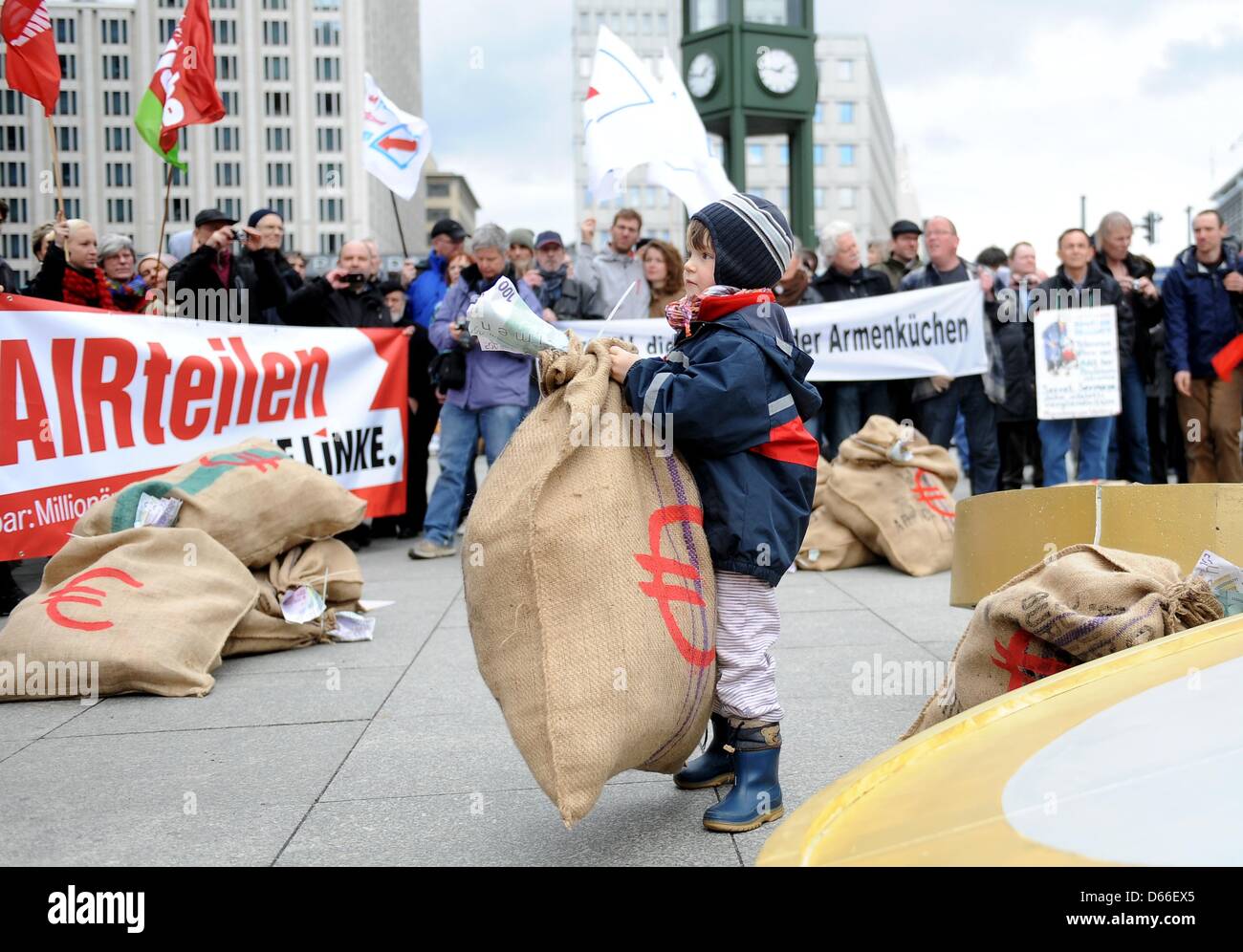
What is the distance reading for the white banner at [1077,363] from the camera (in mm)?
8180

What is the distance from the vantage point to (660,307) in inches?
350

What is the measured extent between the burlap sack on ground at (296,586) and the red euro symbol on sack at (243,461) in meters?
0.42

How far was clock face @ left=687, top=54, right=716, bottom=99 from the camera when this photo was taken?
15.6m

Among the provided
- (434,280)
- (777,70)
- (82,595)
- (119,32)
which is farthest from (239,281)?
(119,32)

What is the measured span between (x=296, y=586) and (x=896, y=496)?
3.43m

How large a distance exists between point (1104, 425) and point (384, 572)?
5.02m

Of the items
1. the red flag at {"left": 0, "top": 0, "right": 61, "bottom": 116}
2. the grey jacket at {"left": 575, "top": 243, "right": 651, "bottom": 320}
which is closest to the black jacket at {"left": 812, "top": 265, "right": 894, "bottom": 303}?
the grey jacket at {"left": 575, "top": 243, "right": 651, "bottom": 320}

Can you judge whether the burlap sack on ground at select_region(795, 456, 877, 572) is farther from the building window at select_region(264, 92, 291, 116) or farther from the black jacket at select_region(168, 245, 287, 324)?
the building window at select_region(264, 92, 291, 116)

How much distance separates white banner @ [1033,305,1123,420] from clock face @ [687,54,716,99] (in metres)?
8.50

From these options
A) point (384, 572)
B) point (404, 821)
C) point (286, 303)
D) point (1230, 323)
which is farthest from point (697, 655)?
point (1230, 323)

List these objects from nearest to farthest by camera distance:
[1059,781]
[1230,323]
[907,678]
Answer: [1059,781], [907,678], [1230,323]

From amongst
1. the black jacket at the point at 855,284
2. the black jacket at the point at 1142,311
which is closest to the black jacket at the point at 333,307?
the black jacket at the point at 855,284

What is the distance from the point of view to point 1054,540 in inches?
149

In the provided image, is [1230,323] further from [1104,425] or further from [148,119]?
[148,119]
